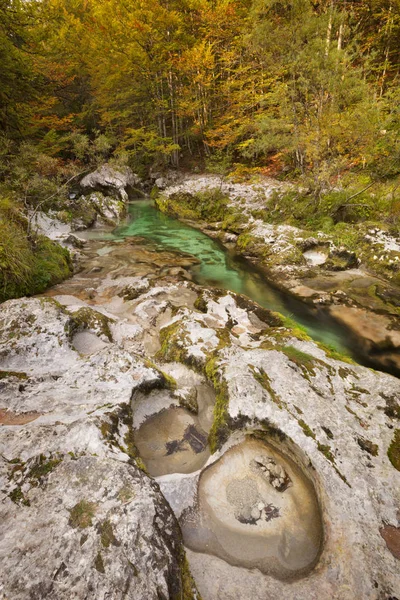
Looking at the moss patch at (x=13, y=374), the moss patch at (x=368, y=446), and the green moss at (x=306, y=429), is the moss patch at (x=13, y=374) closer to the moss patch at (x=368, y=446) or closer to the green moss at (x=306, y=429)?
the green moss at (x=306, y=429)

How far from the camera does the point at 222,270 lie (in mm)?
11039

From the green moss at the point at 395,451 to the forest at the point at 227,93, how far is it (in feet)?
25.4

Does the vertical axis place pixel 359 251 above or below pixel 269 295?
above

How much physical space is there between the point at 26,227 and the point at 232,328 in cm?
683

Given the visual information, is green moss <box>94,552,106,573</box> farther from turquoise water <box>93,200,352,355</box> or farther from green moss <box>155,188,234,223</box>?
green moss <box>155,188,234,223</box>

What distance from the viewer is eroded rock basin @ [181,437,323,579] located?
2.55 m

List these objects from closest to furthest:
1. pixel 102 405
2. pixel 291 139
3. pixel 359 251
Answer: pixel 102 405
pixel 359 251
pixel 291 139

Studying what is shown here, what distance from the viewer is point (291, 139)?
39.8ft

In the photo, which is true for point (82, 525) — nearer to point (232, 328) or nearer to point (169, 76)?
point (232, 328)

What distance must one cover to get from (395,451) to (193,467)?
2.47m

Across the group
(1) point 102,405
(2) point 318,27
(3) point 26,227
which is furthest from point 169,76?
(1) point 102,405

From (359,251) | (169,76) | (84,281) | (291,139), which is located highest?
(169,76)

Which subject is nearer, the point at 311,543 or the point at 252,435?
the point at 311,543

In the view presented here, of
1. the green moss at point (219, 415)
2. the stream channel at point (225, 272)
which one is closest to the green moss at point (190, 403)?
the green moss at point (219, 415)
